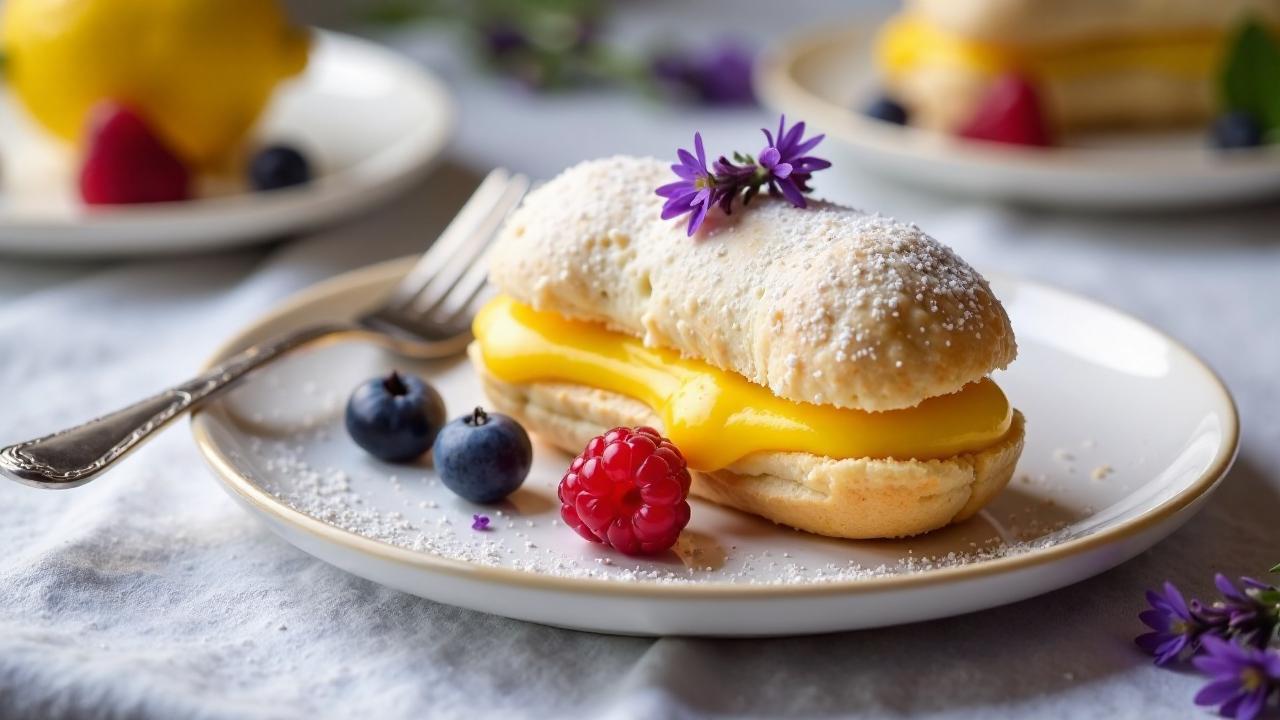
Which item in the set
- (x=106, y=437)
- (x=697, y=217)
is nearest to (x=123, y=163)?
(x=106, y=437)

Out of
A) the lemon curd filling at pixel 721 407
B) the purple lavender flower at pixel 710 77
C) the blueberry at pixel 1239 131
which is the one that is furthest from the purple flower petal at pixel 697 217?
the purple lavender flower at pixel 710 77

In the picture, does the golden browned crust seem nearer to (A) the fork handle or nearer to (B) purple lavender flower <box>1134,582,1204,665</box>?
(A) the fork handle

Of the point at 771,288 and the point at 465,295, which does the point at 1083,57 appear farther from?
the point at 771,288

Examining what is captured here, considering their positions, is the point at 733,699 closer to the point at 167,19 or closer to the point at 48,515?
the point at 48,515

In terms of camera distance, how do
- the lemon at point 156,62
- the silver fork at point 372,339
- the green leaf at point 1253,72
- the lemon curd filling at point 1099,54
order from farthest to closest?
the lemon curd filling at point 1099,54 < the green leaf at point 1253,72 < the lemon at point 156,62 < the silver fork at point 372,339

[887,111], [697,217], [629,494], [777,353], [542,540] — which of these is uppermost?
[697,217]

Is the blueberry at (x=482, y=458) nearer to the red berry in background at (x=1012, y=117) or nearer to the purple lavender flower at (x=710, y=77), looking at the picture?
the red berry in background at (x=1012, y=117)

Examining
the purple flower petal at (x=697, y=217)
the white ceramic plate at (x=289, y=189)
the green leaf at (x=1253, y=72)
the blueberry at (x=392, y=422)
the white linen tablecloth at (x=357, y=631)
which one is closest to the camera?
the white linen tablecloth at (x=357, y=631)

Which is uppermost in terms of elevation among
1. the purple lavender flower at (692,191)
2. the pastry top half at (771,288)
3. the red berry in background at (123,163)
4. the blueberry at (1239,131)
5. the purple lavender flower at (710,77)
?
the purple lavender flower at (692,191)
